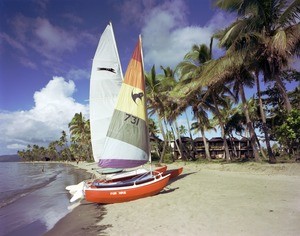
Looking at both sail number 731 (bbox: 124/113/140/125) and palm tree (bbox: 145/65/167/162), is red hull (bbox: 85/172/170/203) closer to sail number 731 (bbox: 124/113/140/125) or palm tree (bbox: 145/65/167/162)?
sail number 731 (bbox: 124/113/140/125)

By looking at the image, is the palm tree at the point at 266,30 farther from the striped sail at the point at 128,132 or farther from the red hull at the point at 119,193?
the red hull at the point at 119,193

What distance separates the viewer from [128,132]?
12148mm

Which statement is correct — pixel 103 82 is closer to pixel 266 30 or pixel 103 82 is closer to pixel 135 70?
pixel 135 70

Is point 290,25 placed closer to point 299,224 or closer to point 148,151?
point 148,151

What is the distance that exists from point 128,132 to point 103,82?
3272 millimetres

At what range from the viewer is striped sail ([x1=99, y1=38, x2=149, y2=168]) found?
1208 cm

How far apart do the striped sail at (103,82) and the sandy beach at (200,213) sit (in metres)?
4.18

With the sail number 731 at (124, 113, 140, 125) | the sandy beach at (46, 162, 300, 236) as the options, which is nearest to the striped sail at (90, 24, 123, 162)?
the sail number 731 at (124, 113, 140, 125)

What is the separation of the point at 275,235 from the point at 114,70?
10.4m

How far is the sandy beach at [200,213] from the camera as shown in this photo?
655cm

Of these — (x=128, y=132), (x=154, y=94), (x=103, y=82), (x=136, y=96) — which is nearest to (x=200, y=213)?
(x=128, y=132)

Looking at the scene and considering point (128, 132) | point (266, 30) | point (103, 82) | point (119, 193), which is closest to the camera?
point (119, 193)

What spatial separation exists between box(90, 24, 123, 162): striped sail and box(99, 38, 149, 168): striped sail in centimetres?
149

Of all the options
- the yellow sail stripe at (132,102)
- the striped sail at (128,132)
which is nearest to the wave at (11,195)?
the striped sail at (128,132)
